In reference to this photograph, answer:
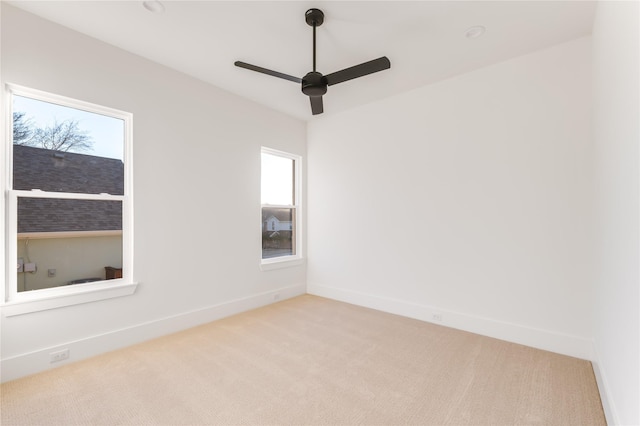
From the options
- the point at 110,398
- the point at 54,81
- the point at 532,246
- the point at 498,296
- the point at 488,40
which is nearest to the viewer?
the point at 110,398

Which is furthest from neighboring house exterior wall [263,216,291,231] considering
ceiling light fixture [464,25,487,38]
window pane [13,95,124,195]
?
ceiling light fixture [464,25,487,38]

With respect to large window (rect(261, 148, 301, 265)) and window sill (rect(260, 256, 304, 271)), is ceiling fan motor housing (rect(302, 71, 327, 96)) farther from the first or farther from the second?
window sill (rect(260, 256, 304, 271))

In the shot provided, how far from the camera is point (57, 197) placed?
8.11ft

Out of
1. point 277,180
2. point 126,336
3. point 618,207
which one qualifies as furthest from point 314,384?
point 277,180

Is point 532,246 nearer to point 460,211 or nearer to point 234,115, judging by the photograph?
point 460,211

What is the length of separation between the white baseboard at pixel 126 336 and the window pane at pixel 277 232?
638 mm

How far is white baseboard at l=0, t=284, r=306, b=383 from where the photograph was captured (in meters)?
2.24

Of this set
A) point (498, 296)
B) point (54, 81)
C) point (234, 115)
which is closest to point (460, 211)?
point (498, 296)

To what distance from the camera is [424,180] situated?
3549 millimetres

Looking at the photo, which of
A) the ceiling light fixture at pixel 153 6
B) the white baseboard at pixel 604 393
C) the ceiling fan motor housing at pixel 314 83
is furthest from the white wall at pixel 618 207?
the ceiling light fixture at pixel 153 6

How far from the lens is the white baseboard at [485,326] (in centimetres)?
260

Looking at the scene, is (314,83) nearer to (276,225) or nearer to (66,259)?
(276,225)

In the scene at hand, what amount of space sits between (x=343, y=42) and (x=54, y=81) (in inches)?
100

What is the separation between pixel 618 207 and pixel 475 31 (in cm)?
182
